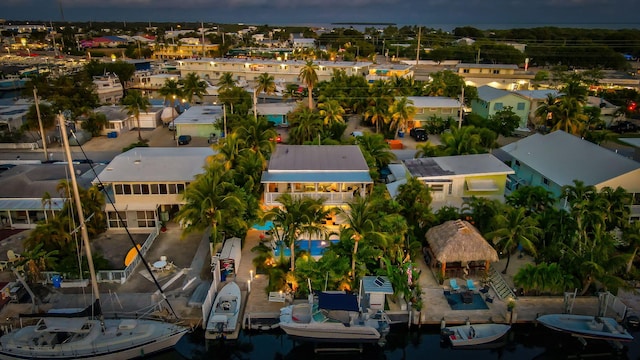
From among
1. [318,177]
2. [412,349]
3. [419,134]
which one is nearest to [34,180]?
[318,177]

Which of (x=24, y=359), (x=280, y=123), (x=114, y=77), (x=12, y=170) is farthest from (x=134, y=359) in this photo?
(x=114, y=77)

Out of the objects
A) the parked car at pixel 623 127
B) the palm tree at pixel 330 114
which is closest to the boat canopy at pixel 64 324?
the palm tree at pixel 330 114

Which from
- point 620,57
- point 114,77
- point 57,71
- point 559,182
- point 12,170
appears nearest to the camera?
point 559,182

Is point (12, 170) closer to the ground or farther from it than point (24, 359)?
farther from it

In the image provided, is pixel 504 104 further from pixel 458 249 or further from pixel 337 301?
pixel 337 301

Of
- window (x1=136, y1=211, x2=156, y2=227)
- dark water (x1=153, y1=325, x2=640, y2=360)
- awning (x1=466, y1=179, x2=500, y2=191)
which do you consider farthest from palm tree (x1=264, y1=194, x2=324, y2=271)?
awning (x1=466, y1=179, x2=500, y2=191)

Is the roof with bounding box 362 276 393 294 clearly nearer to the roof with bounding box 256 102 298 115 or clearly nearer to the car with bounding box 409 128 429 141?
the car with bounding box 409 128 429 141

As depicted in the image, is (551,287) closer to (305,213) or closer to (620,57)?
(305,213)
